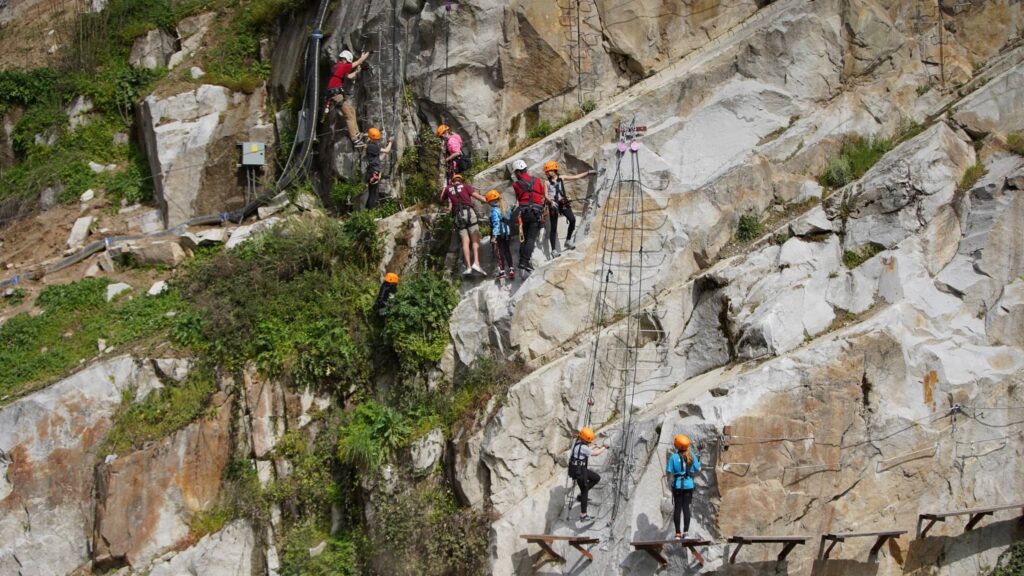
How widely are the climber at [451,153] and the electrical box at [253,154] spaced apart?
453 cm

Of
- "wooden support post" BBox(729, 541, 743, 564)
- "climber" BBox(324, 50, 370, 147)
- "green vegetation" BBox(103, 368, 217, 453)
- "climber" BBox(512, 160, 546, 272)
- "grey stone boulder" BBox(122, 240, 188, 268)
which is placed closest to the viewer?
"wooden support post" BBox(729, 541, 743, 564)

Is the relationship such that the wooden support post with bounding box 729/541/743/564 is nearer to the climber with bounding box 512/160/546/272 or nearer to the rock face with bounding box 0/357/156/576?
the climber with bounding box 512/160/546/272

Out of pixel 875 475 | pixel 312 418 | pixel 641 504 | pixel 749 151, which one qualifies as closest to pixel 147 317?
pixel 312 418

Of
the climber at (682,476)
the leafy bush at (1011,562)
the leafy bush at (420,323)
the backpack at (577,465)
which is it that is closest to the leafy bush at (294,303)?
the leafy bush at (420,323)

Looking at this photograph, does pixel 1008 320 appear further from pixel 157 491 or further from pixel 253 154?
pixel 253 154

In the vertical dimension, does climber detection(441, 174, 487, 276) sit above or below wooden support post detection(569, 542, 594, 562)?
above

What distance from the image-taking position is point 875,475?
12484mm

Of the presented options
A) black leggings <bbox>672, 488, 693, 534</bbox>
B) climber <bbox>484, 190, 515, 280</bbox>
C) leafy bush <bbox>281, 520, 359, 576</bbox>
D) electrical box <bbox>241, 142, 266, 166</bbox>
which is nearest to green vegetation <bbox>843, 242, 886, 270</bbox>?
black leggings <bbox>672, 488, 693, 534</bbox>

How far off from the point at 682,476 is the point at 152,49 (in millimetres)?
16233

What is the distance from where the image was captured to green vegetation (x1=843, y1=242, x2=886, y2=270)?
13.9 meters

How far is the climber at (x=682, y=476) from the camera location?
11.8 metres

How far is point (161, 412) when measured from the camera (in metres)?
15.5

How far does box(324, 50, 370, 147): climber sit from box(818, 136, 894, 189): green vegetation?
7870mm

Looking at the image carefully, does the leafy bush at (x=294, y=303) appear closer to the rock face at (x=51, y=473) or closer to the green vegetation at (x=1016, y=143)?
the rock face at (x=51, y=473)
